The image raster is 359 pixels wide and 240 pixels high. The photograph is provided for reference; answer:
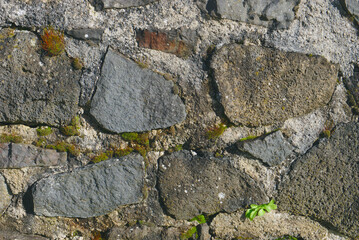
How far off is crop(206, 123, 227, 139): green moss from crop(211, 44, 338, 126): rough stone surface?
0.20 ft

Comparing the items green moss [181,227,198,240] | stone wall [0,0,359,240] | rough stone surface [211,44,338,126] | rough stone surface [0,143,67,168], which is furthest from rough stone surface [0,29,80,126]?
green moss [181,227,198,240]

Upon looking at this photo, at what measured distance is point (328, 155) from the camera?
1.95 m

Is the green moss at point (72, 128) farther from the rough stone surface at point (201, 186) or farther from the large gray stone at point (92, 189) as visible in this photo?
the rough stone surface at point (201, 186)

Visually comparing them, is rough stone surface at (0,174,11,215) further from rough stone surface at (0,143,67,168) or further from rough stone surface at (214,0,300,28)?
rough stone surface at (214,0,300,28)

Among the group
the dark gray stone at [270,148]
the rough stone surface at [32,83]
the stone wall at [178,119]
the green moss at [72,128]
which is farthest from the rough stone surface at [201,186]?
the rough stone surface at [32,83]

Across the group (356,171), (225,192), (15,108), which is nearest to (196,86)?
(225,192)

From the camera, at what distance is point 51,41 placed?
161 centimetres

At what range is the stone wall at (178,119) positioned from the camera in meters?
1.65

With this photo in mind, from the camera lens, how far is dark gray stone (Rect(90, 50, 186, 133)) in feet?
5.56

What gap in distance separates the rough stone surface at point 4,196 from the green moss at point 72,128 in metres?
0.32

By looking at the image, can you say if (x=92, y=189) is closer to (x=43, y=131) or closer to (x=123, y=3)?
(x=43, y=131)

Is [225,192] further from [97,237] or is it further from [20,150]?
[20,150]

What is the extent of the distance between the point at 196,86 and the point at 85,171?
0.62 metres

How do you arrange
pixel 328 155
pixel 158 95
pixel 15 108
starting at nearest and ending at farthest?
pixel 15 108
pixel 158 95
pixel 328 155
